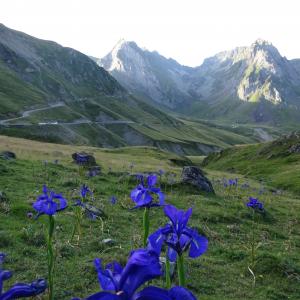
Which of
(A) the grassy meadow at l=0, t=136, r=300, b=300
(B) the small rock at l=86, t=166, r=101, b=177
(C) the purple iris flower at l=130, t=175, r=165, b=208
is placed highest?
(C) the purple iris flower at l=130, t=175, r=165, b=208

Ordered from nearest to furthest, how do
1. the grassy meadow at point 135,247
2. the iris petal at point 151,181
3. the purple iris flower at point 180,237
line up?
the purple iris flower at point 180,237 → the iris petal at point 151,181 → the grassy meadow at point 135,247

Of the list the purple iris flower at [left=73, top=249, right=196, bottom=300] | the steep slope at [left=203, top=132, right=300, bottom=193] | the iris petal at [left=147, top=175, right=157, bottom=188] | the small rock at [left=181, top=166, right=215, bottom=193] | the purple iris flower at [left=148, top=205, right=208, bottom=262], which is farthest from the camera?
the steep slope at [left=203, top=132, right=300, bottom=193]

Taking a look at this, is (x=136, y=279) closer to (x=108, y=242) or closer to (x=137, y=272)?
(x=137, y=272)

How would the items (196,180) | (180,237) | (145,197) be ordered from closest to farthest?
1. (180,237)
2. (145,197)
3. (196,180)

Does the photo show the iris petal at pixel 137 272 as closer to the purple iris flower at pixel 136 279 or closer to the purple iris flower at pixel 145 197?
the purple iris flower at pixel 136 279

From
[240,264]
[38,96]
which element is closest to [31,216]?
[240,264]

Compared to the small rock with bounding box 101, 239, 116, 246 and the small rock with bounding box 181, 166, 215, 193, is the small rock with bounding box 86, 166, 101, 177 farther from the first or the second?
the small rock with bounding box 101, 239, 116, 246

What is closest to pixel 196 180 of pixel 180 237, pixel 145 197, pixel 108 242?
pixel 108 242

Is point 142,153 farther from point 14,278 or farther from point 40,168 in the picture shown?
point 14,278

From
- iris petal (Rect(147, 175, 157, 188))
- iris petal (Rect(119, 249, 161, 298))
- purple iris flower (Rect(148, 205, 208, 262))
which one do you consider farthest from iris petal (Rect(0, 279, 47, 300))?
iris petal (Rect(147, 175, 157, 188))

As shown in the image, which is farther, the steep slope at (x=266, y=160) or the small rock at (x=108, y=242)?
the steep slope at (x=266, y=160)

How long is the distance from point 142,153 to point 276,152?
1212 inches

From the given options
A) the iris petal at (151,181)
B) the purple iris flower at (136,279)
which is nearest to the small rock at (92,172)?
the iris petal at (151,181)

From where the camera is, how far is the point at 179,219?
3.78 metres
